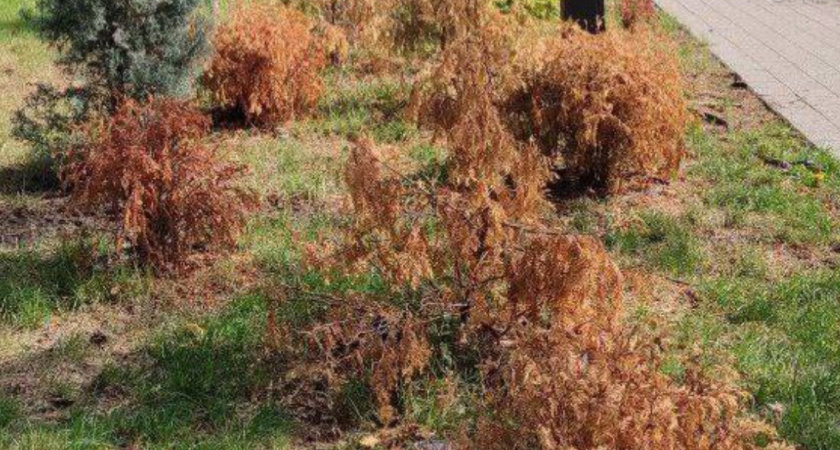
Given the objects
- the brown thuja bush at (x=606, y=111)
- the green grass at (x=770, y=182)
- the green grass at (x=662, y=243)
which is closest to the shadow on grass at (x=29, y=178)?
the brown thuja bush at (x=606, y=111)

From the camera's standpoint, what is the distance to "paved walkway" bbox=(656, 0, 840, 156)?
30.2 feet

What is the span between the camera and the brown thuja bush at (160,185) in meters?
5.40

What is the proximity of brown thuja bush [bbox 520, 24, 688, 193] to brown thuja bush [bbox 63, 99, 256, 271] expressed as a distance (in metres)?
1.99

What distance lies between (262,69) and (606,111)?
251 centimetres

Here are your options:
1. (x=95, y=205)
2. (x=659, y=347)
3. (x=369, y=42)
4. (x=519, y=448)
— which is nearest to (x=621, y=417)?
(x=519, y=448)

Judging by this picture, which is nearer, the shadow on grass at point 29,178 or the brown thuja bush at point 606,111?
the brown thuja bush at point 606,111

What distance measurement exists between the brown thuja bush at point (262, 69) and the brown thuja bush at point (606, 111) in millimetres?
1935

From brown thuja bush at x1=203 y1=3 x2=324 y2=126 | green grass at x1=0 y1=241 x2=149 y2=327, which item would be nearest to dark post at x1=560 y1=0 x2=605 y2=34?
brown thuja bush at x1=203 y1=3 x2=324 y2=126

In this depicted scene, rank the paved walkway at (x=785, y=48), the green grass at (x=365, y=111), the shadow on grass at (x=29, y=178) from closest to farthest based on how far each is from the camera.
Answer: the shadow on grass at (x=29, y=178)
the green grass at (x=365, y=111)
the paved walkway at (x=785, y=48)

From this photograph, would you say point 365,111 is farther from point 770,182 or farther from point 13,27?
point 13,27

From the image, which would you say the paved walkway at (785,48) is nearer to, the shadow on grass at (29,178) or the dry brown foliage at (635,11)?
the dry brown foliage at (635,11)

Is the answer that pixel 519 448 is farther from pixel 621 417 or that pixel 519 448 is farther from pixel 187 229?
pixel 187 229

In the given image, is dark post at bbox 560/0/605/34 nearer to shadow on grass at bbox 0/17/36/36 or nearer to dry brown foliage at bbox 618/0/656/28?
dry brown foliage at bbox 618/0/656/28

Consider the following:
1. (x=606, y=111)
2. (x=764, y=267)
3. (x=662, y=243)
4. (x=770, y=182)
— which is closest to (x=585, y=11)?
(x=770, y=182)
